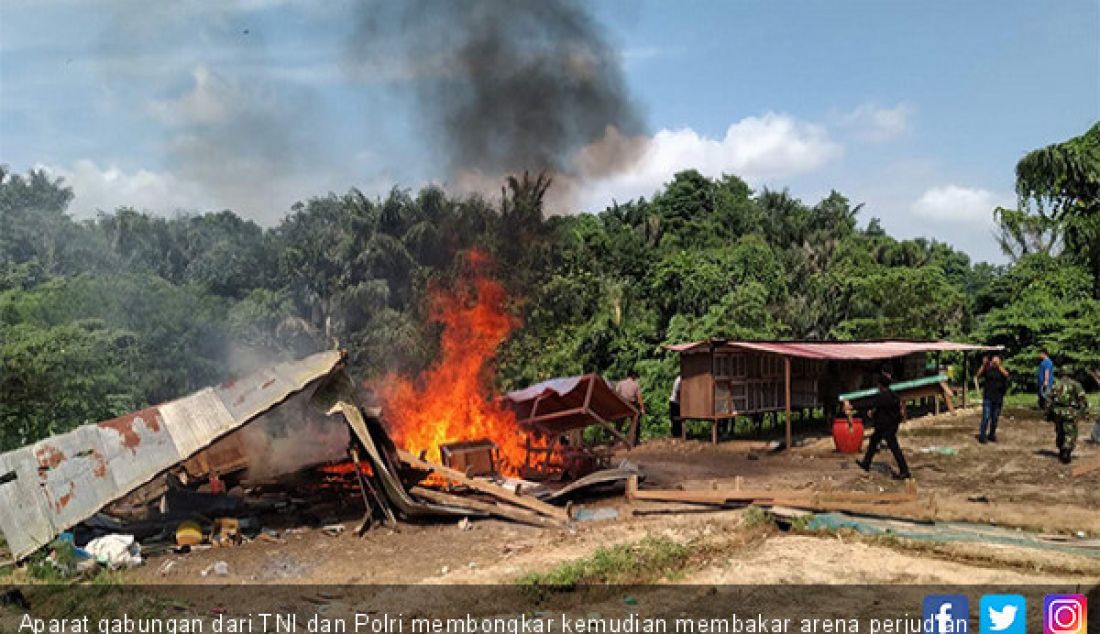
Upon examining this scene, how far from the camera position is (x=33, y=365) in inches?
591

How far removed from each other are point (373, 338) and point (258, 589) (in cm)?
1636

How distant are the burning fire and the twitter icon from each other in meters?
9.31

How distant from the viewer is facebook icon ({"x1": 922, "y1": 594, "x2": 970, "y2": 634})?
6.05m

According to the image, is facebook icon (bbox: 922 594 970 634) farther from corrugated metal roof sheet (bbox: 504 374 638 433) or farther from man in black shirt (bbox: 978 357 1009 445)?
man in black shirt (bbox: 978 357 1009 445)

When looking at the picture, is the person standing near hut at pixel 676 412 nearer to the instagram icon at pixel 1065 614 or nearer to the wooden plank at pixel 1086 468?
the wooden plank at pixel 1086 468

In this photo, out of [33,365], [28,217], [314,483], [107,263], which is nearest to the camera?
[314,483]

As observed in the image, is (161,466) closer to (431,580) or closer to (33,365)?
(431,580)

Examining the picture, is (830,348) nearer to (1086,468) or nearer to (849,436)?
(849,436)

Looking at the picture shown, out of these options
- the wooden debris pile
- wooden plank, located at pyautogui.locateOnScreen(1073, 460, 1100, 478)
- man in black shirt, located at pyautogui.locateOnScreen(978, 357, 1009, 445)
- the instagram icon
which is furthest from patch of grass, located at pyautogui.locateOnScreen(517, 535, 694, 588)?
man in black shirt, located at pyautogui.locateOnScreen(978, 357, 1009, 445)

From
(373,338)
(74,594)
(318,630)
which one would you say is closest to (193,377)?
(373,338)

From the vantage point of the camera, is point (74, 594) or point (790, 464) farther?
point (790, 464)

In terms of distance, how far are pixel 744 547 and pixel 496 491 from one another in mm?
3606

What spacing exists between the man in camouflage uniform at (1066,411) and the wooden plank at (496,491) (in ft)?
29.6

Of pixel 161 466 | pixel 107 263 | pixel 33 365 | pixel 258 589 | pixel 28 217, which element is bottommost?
pixel 258 589
